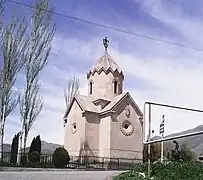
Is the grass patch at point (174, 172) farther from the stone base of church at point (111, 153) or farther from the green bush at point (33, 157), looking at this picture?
the stone base of church at point (111, 153)

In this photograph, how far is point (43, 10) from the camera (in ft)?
99.0

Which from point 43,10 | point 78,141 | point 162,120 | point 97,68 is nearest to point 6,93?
point 43,10

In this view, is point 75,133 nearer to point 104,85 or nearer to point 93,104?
point 93,104

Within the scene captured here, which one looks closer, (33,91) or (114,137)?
(33,91)

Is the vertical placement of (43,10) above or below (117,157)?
above

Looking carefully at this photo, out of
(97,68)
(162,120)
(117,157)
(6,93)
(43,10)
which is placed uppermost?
(43,10)

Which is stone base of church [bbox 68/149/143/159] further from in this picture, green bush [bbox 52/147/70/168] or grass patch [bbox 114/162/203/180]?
grass patch [bbox 114/162/203/180]

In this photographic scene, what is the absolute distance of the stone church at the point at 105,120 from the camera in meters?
34.8

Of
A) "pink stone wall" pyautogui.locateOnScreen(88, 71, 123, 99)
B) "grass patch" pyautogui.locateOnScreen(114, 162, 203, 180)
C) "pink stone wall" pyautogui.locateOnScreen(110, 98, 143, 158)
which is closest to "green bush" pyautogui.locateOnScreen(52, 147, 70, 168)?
"pink stone wall" pyautogui.locateOnScreen(110, 98, 143, 158)

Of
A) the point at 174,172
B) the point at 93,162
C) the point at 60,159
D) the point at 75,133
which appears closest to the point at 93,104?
the point at 75,133

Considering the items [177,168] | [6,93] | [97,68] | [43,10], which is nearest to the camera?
[177,168]

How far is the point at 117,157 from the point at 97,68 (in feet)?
32.7

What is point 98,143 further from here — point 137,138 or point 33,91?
point 33,91

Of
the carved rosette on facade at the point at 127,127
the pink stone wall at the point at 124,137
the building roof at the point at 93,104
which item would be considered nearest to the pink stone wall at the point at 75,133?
the building roof at the point at 93,104
